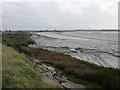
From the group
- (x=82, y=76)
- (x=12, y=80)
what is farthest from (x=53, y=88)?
(x=82, y=76)

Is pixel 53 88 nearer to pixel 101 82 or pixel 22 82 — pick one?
pixel 22 82

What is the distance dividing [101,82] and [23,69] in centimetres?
584

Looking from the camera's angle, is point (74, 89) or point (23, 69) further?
point (23, 69)

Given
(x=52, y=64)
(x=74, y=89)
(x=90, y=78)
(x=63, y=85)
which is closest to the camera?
(x=74, y=89)

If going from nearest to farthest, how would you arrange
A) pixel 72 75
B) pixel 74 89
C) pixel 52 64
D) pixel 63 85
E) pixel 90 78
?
pixel 74 89
pixel 63 85
pixel 90 78
pixel 72 75
pixel 52 64

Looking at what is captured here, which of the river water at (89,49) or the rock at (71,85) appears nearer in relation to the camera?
the rock at (71,85)

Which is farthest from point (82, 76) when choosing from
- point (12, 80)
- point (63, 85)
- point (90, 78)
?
point (12, 80)

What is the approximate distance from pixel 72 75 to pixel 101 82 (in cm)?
430

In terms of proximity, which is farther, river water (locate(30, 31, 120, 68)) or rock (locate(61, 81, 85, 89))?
river water (locate(30, 31, 120, 68))

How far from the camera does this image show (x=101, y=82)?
11.4 m

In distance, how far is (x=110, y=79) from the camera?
11.0 meters

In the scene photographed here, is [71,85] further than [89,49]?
No

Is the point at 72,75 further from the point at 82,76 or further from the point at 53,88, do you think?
the point at 53,88

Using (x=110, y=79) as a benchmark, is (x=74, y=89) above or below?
below
